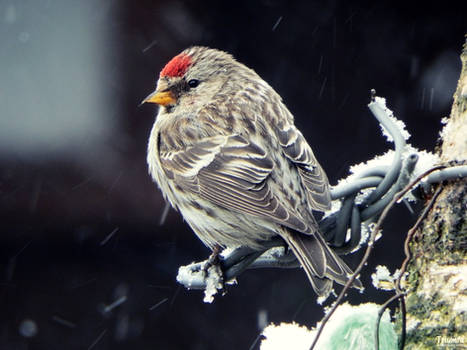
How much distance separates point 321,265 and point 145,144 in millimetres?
2522

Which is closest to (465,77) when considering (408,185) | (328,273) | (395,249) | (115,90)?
(408,185)

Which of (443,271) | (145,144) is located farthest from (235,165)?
(145,144)

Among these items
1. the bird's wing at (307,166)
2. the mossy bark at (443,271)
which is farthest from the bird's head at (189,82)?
the mossy bark at (443,271)

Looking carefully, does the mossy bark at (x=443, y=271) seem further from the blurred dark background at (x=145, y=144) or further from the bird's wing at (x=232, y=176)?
the blurred dark background at (x=145, y=144)

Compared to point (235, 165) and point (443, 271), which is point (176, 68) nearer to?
point (235, 165)

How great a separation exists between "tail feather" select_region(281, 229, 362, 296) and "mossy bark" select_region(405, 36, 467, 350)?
27 centimetres

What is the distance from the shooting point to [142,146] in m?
4.38

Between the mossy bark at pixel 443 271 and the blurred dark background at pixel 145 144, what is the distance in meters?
2.62

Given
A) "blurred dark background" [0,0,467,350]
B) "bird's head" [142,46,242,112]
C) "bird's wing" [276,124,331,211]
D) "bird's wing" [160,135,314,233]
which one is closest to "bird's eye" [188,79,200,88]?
"bird's head" [142,46,242,112]

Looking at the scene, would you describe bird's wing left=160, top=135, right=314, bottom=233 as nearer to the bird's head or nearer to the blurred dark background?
the bird's head

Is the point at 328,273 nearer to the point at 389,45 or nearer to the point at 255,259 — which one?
the point at 255,259

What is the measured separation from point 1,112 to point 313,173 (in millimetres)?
2827

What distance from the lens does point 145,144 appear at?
436cm

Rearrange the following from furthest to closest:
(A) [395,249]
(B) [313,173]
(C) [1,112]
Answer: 1. (C) [1,112]
2. (A) [395,249]
3. (B) [313,173]
